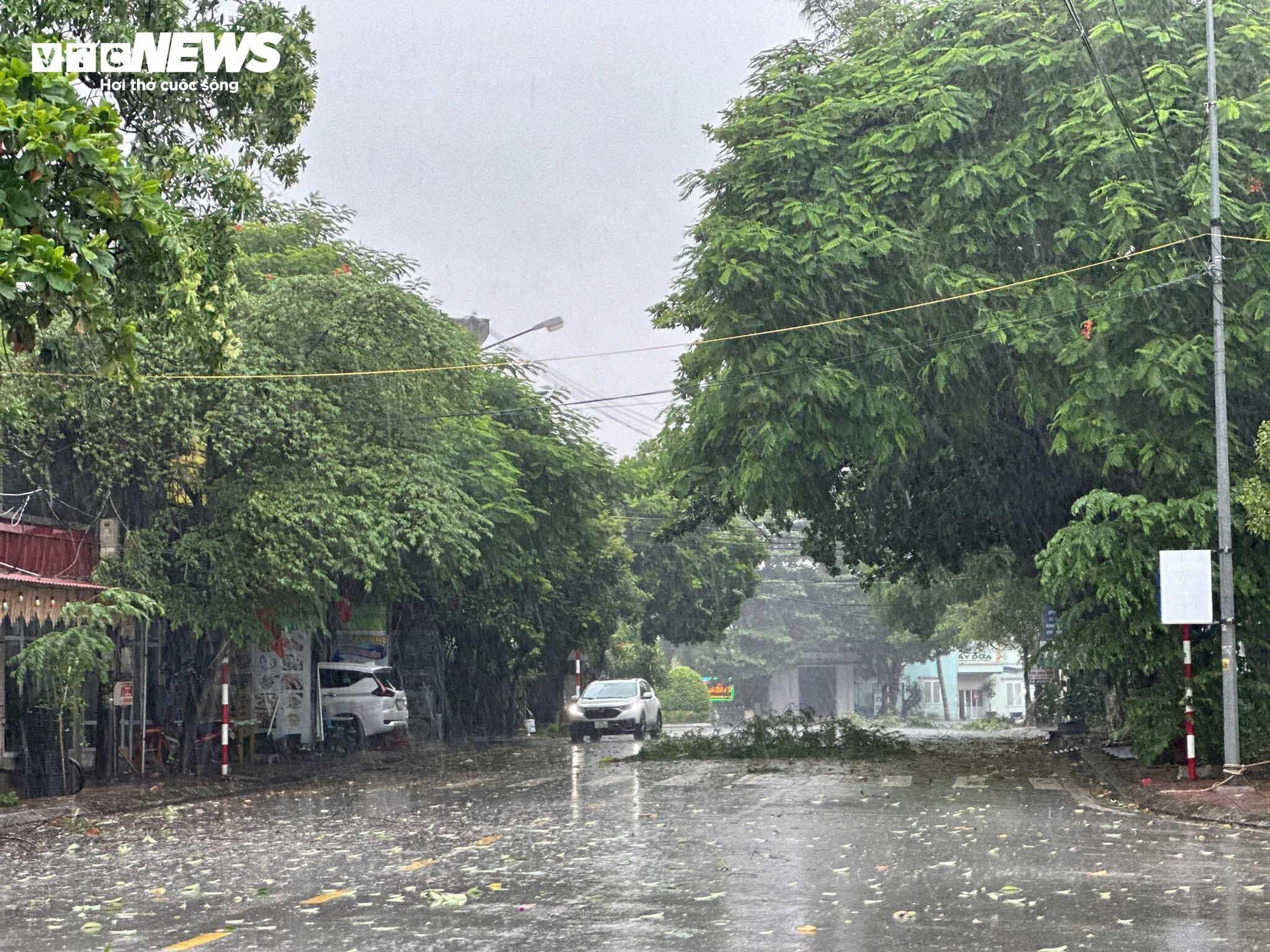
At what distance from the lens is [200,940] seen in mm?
8359

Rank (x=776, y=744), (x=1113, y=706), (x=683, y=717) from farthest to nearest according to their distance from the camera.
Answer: (x=683, y=717)
(x=1113, y=706)
(x=776, y=744)

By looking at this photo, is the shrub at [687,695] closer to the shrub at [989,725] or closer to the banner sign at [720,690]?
the banner sign at [720,690]

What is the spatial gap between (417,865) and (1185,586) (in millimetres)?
10265

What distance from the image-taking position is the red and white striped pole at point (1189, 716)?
1814cm

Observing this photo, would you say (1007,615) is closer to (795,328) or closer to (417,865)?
(795,328)

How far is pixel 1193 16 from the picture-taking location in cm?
2105

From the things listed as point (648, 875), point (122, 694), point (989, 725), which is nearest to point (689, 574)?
point (989, 725)

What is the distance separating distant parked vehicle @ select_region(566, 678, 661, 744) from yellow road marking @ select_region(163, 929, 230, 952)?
25.9m

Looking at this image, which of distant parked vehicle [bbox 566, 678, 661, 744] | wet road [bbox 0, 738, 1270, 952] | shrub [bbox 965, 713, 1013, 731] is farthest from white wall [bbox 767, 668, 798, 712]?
wet road [bbox 0, 738, 1270, 952]

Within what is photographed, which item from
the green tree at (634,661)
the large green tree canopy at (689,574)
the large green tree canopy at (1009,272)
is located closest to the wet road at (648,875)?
the large green tree canopy at (1009,272)

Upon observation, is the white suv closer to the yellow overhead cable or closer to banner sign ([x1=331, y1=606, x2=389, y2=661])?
banner sign ([x1=331, y1=606, x2=389, y2=661])

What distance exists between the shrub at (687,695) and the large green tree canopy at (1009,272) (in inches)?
1868

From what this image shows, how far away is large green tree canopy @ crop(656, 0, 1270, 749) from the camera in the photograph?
19391 mm

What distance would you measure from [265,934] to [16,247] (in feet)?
13.0
